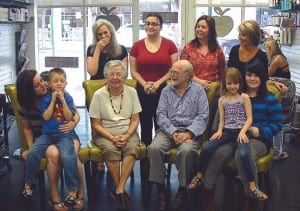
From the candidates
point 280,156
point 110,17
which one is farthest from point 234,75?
point 110,17

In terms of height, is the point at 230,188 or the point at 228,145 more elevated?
the point at 228,145

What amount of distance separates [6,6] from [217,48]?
135 inches

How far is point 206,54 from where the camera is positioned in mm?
3756

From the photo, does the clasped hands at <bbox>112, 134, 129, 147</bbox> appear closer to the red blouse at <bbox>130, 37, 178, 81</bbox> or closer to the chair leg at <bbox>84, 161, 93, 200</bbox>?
the chair leg at <bbox>84, 161, 93, 200</bbox>

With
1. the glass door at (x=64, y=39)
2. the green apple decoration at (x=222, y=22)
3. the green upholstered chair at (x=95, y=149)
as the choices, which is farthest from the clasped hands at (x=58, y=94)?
the green apple decoration at (x=222, y=22)

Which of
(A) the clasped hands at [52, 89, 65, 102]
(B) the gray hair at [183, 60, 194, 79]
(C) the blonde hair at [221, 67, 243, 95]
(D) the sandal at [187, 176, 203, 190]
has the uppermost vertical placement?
(B) the gray hair at [183, 60, 194, 79]

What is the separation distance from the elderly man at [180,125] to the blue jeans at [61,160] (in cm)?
56

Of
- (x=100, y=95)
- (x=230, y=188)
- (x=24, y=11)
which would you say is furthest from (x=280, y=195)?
(x=24, y=11)

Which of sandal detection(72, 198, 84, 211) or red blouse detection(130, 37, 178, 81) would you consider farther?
red blouse detection(130, 37, 178, 81)

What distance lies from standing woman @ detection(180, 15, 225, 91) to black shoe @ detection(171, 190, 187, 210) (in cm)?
93

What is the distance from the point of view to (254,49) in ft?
12.0

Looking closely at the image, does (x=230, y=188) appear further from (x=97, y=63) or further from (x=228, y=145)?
Answer: (x=97, y=63)

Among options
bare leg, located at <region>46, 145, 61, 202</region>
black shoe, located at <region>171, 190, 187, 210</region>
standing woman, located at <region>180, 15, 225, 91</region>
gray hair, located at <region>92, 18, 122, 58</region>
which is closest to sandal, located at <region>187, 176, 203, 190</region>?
black shoe, located at <region>171, 190, 187, 210</region>

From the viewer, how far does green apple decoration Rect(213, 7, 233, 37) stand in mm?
7555
